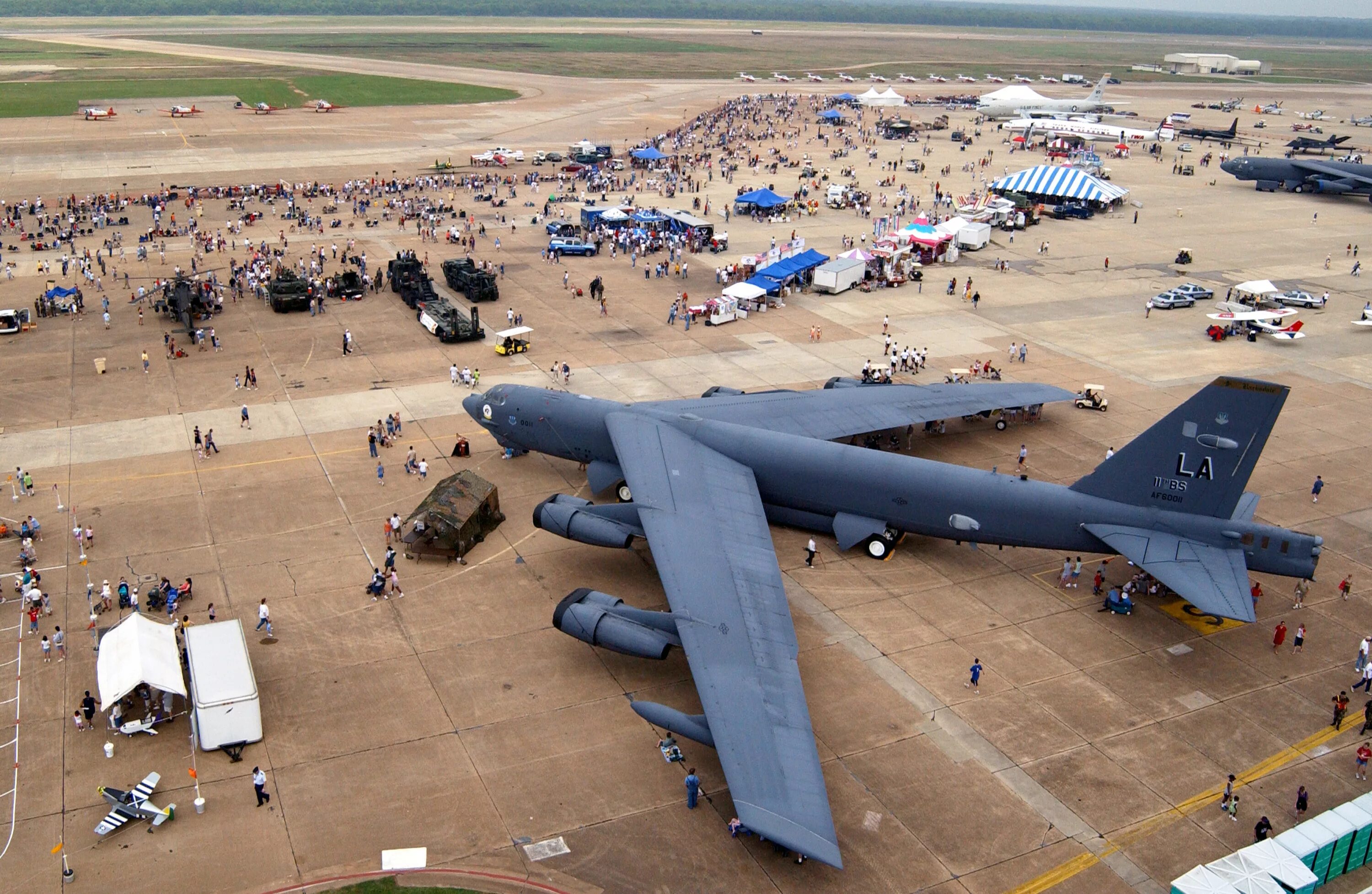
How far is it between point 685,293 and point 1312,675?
49687 millimetres

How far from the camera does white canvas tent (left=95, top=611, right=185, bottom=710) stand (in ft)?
96.8

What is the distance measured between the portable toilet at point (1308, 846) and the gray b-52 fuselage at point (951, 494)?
764 centimetres

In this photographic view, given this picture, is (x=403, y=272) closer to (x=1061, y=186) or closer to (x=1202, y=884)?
(x=1202, y=884)

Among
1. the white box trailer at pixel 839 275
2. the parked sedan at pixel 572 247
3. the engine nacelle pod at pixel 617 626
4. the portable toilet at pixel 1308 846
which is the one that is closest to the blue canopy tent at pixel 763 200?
the parked sedan at pixel 572 247

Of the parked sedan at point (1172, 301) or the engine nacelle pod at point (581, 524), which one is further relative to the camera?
the parked sedan at point (1172, 301)

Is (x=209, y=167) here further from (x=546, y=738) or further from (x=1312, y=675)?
(x=1312, y=675)

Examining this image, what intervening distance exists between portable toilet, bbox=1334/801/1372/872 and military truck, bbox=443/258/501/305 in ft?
192

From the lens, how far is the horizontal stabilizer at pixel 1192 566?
3172cm

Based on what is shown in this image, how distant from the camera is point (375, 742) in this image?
96.2 feet

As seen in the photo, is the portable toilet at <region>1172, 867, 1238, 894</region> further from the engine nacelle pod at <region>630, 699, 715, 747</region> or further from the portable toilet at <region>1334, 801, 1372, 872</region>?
the engine nacelle pod at <region>630, 699, 715, 747</region>

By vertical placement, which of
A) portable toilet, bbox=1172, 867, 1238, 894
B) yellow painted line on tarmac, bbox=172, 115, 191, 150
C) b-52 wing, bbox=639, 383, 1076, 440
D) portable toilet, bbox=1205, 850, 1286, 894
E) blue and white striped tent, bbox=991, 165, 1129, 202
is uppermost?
blue and white striped tent, bbox=991, 165, 1129, 202

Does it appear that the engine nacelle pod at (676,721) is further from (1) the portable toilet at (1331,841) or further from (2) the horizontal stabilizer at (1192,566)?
(2) the horizontal stabilizer at (1192,566)

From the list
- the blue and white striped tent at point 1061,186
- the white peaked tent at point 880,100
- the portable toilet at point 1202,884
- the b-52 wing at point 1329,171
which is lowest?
the portable toilet at point 1202,884

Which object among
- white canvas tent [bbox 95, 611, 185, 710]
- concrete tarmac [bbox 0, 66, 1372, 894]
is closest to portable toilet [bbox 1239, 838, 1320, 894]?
concrete tarmac [bbox 0, 66, 1372, 894]
